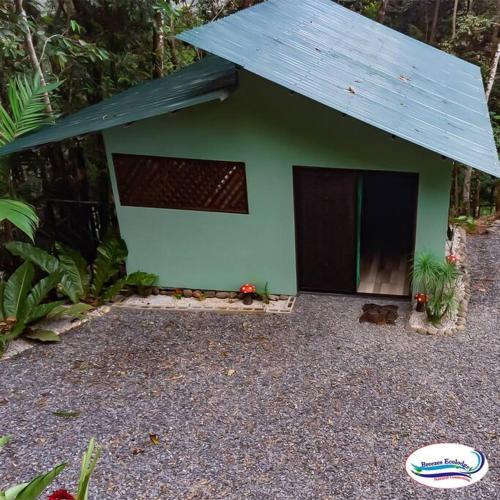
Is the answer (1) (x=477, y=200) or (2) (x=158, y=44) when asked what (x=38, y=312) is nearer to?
(2) (x=158, y=44)

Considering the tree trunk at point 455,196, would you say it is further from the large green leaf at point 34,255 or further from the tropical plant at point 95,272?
the large green leaf at point 34,255

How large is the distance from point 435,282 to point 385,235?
9.20 feet

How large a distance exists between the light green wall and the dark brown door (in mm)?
149

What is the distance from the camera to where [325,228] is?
663 cm

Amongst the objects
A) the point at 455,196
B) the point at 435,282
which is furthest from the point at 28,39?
the point at 455,196

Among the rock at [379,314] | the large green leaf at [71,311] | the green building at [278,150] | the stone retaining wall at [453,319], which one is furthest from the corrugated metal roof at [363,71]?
the large green leaf at [71,311]

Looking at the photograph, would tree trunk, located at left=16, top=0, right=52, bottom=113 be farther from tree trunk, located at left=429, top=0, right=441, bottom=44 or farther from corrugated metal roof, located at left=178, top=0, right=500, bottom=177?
tree trunk, located at left=429, top=0, right=441, bottom=44

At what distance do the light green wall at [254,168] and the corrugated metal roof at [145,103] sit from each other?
0.22 meters

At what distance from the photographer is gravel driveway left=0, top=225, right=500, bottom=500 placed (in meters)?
4.21

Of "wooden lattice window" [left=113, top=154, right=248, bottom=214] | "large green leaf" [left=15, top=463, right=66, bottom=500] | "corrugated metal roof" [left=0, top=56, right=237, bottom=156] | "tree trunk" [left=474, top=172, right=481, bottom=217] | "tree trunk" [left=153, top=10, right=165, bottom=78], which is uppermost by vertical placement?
"tree trunk" [left=153, top=10, right=165, bottom=78]

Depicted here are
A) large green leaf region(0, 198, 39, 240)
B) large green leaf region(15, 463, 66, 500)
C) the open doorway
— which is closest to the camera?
large green leaf region(15, 463, 66, 500)

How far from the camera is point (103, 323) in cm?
662

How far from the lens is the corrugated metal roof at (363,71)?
17.6 feet

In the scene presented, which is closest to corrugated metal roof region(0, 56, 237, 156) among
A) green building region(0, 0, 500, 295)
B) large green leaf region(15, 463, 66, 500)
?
green building region(0, 0, 500, 295)
